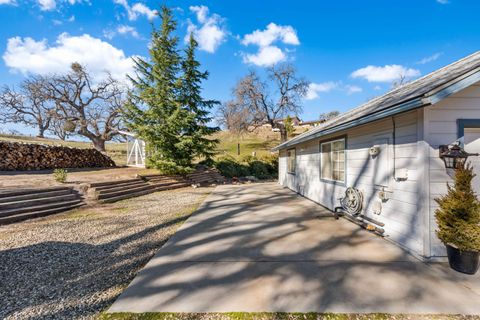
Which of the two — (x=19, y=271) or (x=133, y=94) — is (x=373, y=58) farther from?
(x=19, y=271)

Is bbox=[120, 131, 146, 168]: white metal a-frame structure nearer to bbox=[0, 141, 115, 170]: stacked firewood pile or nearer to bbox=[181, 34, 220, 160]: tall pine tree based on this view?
bbox=[0, 141, 115, 170]: stacked firewood pile

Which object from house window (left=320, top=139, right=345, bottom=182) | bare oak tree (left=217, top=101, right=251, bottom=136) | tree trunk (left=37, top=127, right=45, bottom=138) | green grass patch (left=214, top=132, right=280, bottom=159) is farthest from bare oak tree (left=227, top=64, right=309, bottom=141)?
tree trunk (left=37, top=127, right=45, bottom=138)

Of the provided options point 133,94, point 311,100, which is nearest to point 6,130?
point 133,94

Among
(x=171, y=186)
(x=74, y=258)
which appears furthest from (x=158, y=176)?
(x=74, y=258)

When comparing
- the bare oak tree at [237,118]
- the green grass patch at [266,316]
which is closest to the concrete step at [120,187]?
the green grass patch at [266,316]

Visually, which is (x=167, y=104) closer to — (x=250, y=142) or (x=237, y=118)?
(x=237, y=118)

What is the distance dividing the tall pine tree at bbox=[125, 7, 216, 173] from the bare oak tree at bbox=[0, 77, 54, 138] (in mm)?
18502

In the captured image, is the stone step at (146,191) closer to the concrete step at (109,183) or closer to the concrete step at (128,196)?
the concrete step at (128,196)

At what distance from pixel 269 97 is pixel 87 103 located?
21.6 m

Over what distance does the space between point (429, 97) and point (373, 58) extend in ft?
53.4

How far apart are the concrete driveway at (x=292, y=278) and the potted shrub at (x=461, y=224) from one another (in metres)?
0.21

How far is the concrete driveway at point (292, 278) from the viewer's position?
2.19m

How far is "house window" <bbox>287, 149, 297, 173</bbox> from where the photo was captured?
1033 cm

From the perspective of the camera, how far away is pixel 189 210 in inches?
254
